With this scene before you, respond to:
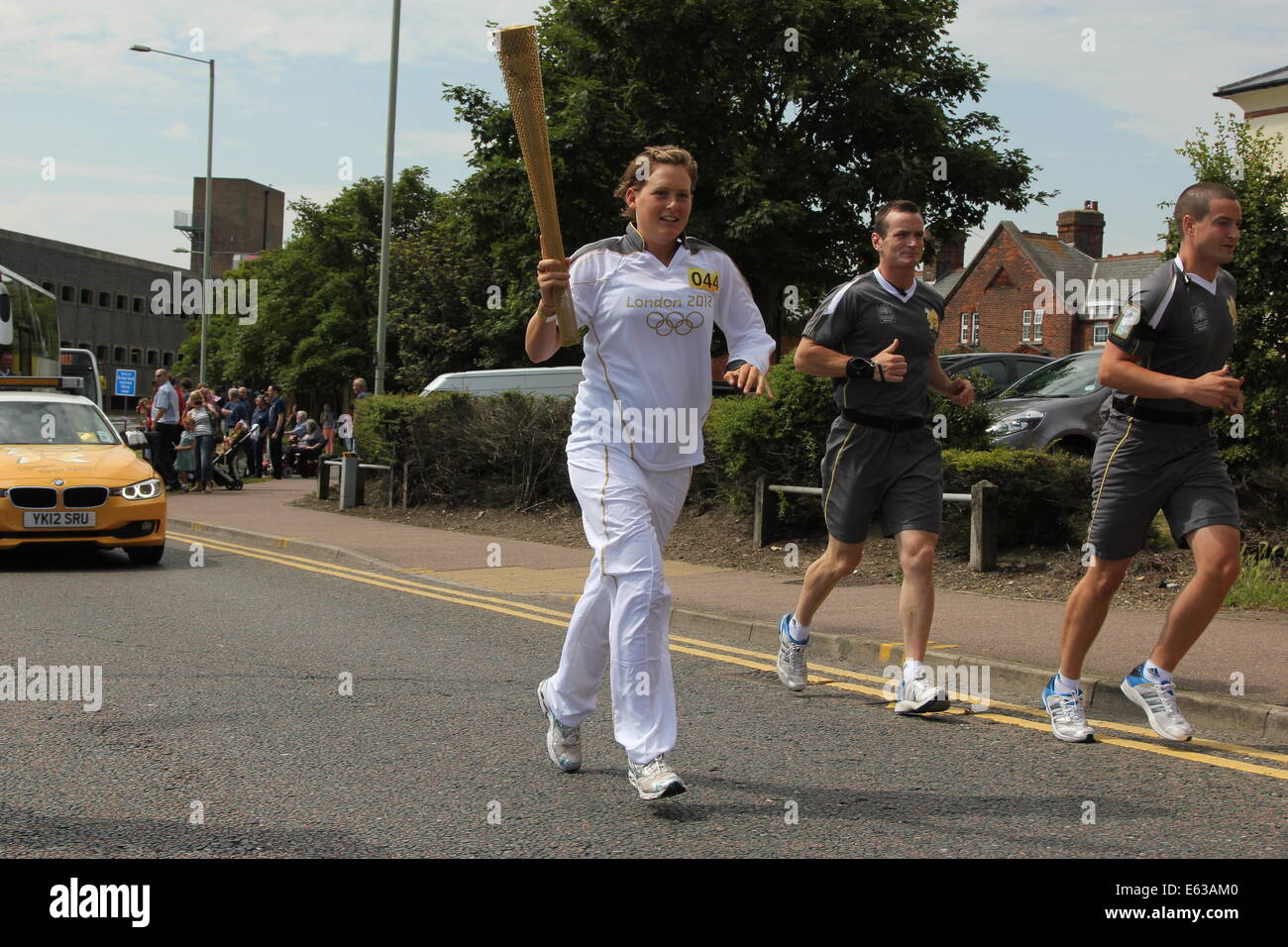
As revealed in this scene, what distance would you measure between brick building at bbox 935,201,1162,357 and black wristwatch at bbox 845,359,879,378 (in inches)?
2184

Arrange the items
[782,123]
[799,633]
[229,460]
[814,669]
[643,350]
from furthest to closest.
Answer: [782,123], [229,460], [814,669], [799,633], [643,350]

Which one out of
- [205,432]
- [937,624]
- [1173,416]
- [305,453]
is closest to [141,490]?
[937,624]

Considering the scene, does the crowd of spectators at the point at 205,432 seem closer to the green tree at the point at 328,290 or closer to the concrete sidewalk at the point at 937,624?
the concrete sidewalk at the point at 937,624

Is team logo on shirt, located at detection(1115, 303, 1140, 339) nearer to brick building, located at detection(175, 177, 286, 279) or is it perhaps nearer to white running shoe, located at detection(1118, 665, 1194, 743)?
white running shoe, located at detection(1118, 665, 1194, 743)

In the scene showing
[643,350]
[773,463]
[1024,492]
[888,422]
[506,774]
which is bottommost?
[506,774]

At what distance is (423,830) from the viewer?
169 inches

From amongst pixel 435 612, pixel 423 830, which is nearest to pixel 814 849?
pixel 423 830

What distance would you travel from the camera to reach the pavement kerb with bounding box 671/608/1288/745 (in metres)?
5.84

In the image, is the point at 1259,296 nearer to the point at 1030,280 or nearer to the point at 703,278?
the point at 703,278

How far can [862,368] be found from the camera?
6047mm

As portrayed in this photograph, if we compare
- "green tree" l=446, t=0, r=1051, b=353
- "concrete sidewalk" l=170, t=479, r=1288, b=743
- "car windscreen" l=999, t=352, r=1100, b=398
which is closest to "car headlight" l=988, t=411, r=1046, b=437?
"car windscreen" l=999, t=352, r=1100, b=398

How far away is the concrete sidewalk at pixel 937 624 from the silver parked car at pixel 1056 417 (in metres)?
3.09

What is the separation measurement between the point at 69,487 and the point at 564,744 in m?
8.22
